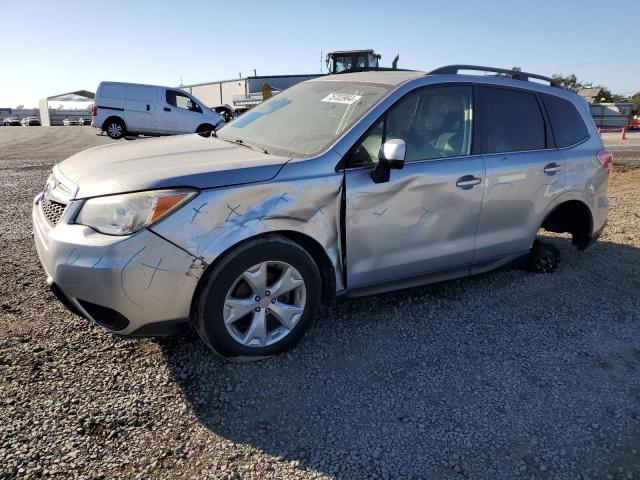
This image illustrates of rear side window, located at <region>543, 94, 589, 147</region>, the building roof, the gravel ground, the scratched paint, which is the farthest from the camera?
the building roof

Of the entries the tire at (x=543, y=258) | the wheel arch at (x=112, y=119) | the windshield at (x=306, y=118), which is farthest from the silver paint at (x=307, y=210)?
the wheel arch at (x=112, y=119)

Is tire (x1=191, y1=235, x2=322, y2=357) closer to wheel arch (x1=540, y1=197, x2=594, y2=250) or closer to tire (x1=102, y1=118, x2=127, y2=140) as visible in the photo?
wheel arch (x1=540, y1=197, x2=594, y2=250)

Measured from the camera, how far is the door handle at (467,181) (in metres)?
3.43

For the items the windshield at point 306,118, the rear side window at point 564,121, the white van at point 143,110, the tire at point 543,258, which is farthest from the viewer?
the white van at point 143,110

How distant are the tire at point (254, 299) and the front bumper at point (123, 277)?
128 mm

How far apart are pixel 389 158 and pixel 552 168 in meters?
1.82

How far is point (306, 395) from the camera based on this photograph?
2.64 m

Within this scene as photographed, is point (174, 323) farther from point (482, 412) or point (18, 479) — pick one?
point (482, 412)

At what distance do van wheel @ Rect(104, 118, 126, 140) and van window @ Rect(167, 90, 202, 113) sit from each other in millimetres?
1953

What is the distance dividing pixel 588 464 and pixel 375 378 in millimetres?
1110

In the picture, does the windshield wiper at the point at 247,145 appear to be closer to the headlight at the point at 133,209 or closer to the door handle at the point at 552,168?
the headlight at the point at 133,209

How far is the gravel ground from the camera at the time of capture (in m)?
2.17

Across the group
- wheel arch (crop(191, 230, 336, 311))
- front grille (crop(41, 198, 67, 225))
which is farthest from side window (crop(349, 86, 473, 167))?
front grille (crop(41, 198, 67, 225))

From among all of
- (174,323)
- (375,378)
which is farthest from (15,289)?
(375,378)
